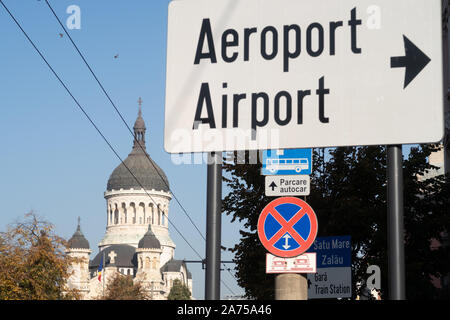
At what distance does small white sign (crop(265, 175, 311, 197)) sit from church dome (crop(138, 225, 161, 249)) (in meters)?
171

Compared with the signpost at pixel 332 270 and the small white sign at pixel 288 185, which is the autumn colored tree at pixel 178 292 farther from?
the small white sign at pixel 288 185

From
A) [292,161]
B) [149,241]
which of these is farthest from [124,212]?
[292,161]

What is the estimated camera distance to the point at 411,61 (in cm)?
410

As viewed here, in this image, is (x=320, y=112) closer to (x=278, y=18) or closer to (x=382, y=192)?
(x=278, y=18)

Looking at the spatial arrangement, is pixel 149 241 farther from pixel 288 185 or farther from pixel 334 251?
pixel 288 185

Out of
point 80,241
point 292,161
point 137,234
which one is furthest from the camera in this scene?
point 80,241

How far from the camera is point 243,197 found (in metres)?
23.9

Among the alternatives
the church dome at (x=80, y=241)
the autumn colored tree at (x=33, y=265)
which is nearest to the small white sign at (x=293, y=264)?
the autumn colored tree at (x=33, y=265)

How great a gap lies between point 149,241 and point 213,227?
174 meters

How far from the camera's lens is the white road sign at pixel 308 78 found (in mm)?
4102

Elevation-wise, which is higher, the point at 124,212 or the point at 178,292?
the point at 124,212

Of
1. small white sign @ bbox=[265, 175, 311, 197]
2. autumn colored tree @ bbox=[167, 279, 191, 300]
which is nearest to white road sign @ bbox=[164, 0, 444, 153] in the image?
small white sign @ bbox=[265, 175, 311, 197]

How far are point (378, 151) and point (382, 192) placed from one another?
1.21m
